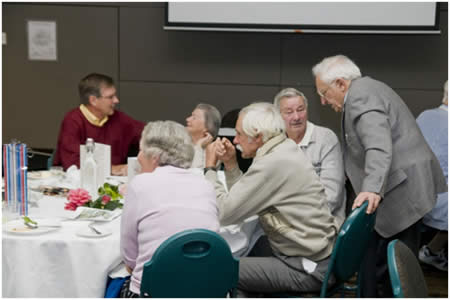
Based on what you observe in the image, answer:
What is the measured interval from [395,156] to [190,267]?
1377mm

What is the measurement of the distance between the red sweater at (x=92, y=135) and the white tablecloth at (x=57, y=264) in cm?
146

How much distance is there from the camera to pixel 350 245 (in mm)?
2281

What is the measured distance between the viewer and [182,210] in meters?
1.97

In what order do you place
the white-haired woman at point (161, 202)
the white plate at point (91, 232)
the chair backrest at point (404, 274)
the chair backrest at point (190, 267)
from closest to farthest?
the chair backrest at point (404, 274), the chair backrest at point (190, 267), the white-haired woman at point (161, 202), the white plate at point (91, 232)

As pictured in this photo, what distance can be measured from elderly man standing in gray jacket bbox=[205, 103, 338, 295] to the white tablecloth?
1.70ft

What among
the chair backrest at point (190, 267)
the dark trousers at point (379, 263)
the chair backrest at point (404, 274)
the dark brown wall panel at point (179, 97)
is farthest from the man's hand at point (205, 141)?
the dark brown wall panel at point (179, 97)

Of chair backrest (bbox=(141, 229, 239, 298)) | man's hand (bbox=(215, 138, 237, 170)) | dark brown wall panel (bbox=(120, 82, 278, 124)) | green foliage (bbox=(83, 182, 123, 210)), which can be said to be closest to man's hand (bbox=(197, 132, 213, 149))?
man's hand (bbox=(215, 138, 237, 170))

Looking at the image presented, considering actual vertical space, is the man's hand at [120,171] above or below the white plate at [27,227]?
above

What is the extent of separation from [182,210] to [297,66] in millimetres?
3300

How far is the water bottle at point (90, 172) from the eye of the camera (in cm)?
282

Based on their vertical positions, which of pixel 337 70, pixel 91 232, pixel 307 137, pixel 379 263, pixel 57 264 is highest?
pixel 337 70

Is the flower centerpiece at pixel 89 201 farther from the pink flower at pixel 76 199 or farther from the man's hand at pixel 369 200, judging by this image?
the man's hand at pixel 369 200

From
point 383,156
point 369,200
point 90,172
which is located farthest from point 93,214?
point 383,156

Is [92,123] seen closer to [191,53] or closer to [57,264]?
Answer: [191,53]
